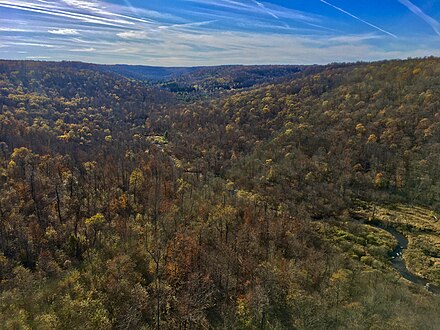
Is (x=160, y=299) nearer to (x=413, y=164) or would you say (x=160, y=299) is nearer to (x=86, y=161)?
(x=86, y=161)

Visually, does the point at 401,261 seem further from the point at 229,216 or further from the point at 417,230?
the point at 229,216

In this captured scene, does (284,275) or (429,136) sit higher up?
(429,136)

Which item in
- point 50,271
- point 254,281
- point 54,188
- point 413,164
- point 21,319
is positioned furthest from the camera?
point 413,164

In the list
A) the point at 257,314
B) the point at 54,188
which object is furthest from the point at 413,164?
the point at 54,188

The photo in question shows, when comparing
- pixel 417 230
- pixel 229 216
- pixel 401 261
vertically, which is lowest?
pixel 401 261

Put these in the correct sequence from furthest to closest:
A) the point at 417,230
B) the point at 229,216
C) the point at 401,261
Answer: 1. the point at 417,230
2. the point at 229,216
3. the point at 401,261

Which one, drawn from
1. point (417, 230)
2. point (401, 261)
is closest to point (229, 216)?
point (401, 261)

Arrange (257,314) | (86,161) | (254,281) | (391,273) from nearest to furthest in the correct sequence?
(257,314) < (254,281) < (391,273) < (86,161)
